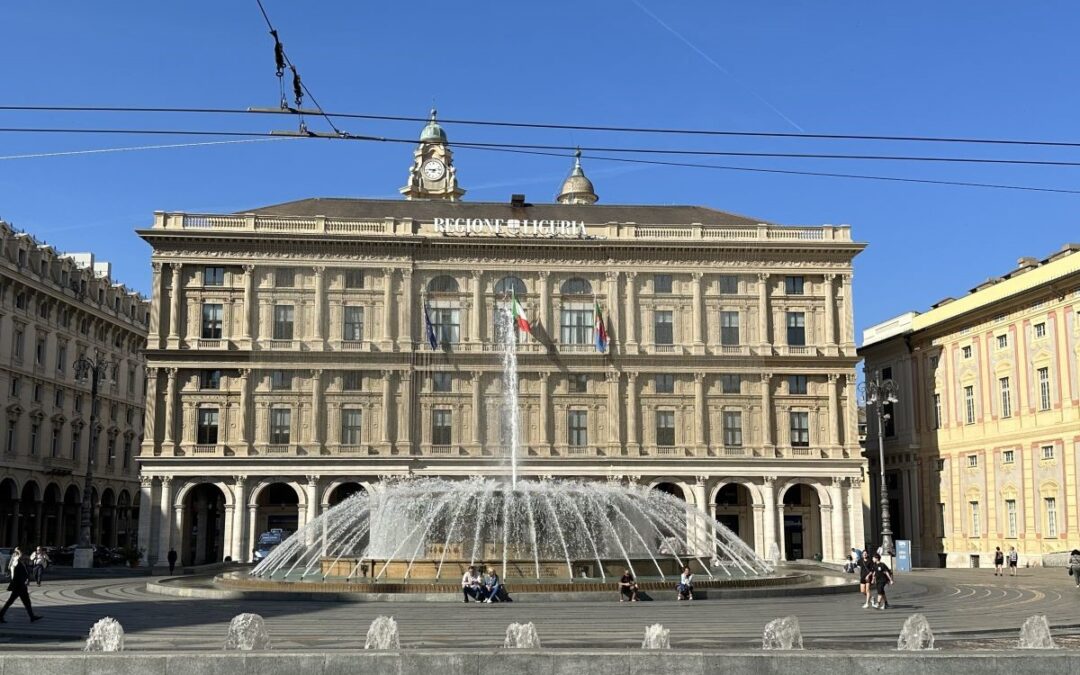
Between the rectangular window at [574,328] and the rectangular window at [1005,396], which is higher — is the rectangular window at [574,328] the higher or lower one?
the higher one

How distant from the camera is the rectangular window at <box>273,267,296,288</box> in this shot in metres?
63.0

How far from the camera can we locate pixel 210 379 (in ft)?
203

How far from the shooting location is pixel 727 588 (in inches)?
1145

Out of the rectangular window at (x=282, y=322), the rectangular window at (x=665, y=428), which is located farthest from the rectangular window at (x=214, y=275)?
the rectangular window at (x=665, y=428)

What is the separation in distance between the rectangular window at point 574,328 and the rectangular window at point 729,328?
745 cm

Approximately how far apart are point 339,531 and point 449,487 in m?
5.14

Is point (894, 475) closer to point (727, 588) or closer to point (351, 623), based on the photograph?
point (727, 588)

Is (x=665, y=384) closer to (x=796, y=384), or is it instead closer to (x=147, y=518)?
(x=796, y=384)

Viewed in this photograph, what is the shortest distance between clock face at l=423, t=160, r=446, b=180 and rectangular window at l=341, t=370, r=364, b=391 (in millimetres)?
25597

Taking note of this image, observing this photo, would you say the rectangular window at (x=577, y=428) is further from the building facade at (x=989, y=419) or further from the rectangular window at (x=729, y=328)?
the building facade at (x=989, y=419)

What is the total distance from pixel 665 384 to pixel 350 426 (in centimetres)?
1753

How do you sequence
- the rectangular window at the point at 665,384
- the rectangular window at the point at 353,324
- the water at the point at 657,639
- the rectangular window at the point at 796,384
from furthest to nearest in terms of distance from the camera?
the rectangular window at the point at 796,384
the rectangular window at the point at 665,384
the rectangular window at the point at 353,324
the water at the point at 657,639

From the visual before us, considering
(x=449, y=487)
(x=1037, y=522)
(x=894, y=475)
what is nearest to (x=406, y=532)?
(x=449, y=487)

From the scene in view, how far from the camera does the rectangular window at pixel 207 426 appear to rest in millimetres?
61500
